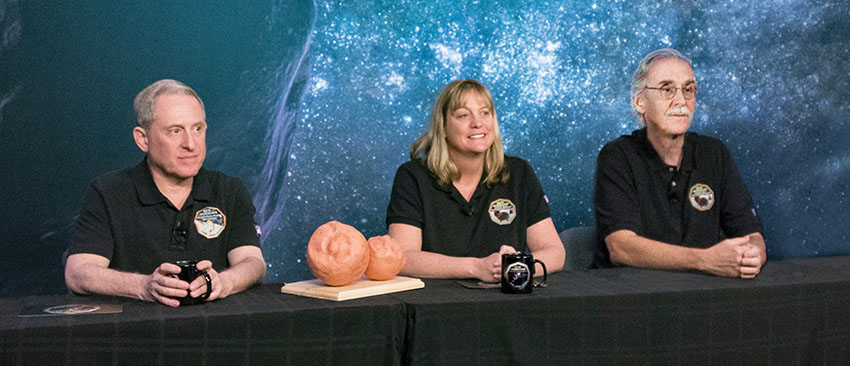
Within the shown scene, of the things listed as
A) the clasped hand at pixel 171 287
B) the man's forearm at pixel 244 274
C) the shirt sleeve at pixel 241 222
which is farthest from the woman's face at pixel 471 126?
the clasped hand at pixel 171 287

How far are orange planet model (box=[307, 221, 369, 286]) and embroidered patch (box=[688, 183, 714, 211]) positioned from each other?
175 cm

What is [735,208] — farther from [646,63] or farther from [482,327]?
[482,327]

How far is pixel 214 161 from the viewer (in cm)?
503

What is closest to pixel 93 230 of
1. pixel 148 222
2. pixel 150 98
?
pixel 148 222

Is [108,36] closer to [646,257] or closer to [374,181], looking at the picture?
[374,181]

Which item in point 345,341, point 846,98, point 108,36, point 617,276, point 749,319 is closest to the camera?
point 345,341

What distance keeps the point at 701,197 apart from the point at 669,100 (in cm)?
46

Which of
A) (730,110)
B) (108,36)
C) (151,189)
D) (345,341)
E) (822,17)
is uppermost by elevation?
(822,17)

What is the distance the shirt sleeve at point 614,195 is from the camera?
3.02 m

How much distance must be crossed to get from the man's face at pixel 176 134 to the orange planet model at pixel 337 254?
629 millimetres

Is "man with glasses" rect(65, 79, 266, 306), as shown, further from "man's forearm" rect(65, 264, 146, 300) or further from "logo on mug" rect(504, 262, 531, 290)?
"logo on mug" rect(504, 262, 531, 290)

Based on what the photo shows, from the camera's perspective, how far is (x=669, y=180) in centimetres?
318

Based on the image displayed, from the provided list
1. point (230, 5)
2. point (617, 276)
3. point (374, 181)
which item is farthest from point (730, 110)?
point (230, 5)

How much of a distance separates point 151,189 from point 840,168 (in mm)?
4627
